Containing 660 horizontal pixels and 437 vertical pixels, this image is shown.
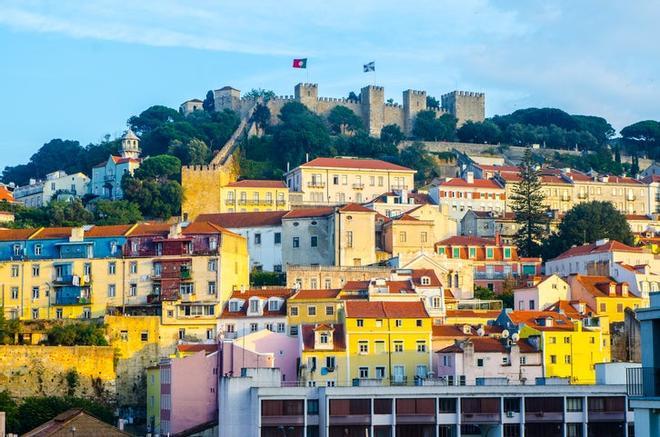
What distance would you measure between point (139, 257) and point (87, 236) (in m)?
3.52

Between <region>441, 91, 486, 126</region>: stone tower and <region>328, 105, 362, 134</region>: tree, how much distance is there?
12862mm

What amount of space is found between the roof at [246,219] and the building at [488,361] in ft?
73.6

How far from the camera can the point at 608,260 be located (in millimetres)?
76375

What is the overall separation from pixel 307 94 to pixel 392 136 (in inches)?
395

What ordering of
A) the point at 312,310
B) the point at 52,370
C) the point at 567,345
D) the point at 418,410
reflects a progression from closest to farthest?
the point at 418,410 → the point at 52,370 → the point at 567,345 → the point at 312,310

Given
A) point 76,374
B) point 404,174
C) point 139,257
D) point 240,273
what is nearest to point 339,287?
point 240,273

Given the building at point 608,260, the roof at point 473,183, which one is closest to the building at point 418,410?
the building at point 608,260

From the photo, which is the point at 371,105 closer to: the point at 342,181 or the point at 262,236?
the point at 342,181

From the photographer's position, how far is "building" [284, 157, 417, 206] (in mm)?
96062

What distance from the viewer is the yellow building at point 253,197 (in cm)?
Result: 9112

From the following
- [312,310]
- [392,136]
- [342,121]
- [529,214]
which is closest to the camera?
[312,310]

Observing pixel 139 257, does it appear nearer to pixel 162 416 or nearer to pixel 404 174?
pixel 162 416

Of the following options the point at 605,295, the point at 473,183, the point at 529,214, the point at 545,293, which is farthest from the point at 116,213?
the point at 605,295

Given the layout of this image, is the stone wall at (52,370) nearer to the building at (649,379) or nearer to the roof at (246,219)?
the roof at (246,219)
